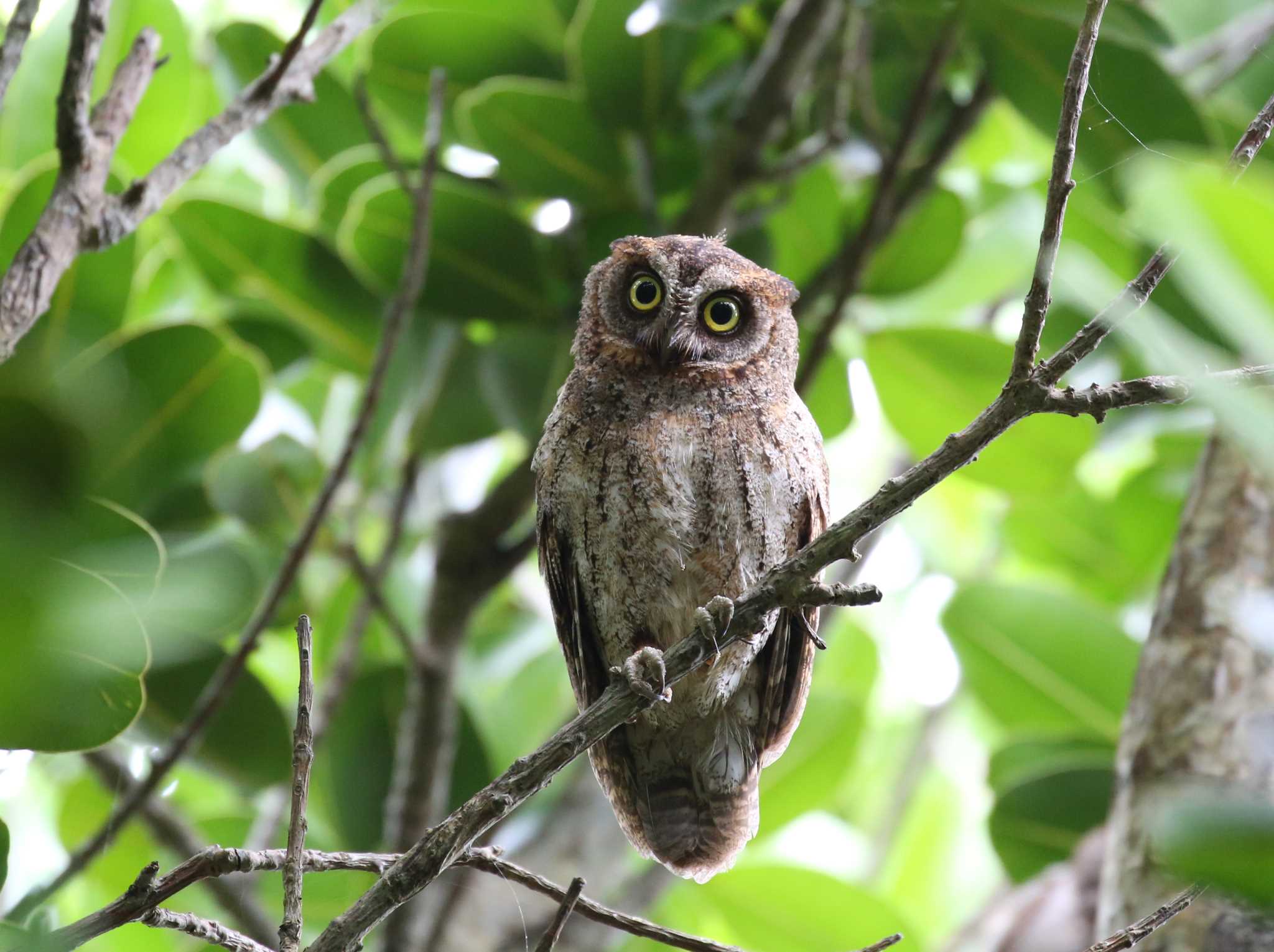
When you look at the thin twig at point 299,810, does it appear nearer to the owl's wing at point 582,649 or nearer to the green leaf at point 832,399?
the owl's wing at point 582,649

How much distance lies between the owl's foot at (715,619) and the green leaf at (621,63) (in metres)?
1.53

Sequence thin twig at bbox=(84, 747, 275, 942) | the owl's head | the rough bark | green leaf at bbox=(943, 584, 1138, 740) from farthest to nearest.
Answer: green leaf at bbox=(943, 584, 1138, 740), thin twig at bbox=(84, 747, 275, 942), the rough bark, the owl's head

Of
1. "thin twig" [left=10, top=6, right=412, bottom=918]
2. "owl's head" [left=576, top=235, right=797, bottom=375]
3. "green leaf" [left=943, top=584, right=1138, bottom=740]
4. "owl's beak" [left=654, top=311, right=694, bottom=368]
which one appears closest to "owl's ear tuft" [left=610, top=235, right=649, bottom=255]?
"owl's head" [left=576, top=235, right=797, bottom=375]

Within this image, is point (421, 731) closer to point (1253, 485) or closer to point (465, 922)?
point (465, 922)

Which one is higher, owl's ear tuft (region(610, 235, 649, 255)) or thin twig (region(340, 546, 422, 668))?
owl's ear tuft (region(610, 235, 649, 255))

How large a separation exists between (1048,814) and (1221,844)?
2.31m

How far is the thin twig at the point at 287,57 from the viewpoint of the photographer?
175 centimetres

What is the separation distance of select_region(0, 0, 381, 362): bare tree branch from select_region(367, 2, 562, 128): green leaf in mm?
757

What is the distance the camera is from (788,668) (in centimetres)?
186

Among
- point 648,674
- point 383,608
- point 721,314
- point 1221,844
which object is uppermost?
point 721,314

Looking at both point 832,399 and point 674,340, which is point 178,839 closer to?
point 674,340

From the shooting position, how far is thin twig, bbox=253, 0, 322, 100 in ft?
5.75

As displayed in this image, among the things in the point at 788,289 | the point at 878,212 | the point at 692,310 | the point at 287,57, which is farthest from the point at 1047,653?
the point at 287,57

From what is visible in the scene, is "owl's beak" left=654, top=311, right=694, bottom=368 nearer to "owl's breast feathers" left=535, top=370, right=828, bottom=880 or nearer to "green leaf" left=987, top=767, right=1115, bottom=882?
"owl's breast feathers" left=535, top=370, right=828, bottom=880
